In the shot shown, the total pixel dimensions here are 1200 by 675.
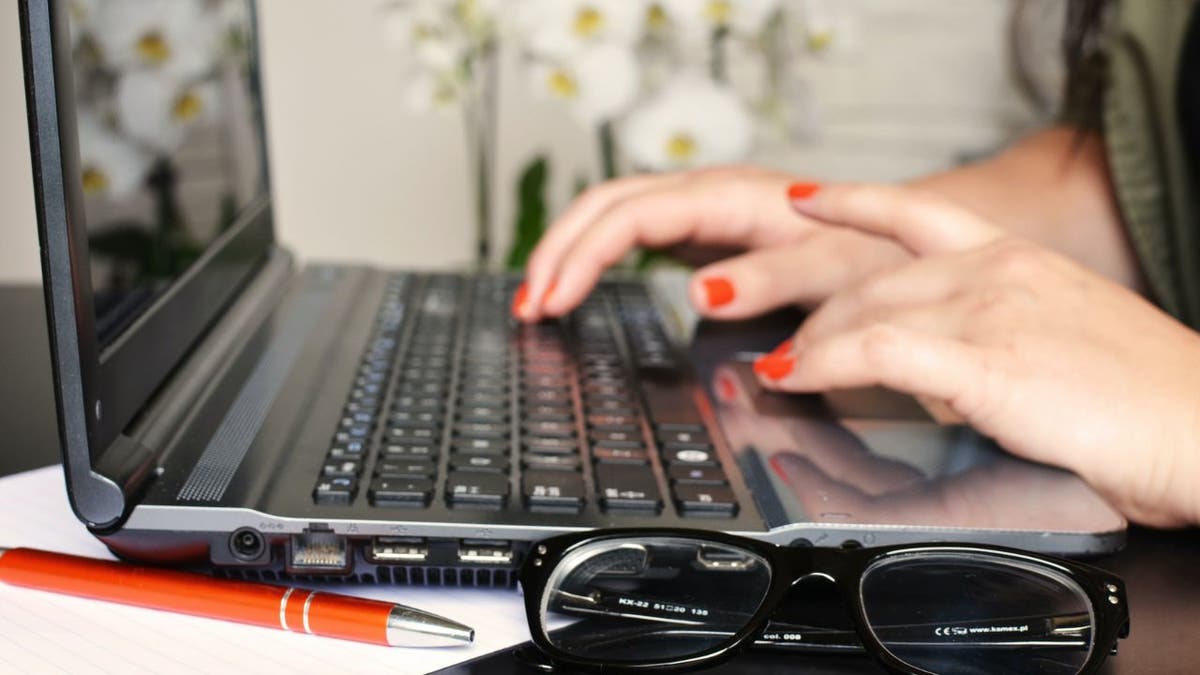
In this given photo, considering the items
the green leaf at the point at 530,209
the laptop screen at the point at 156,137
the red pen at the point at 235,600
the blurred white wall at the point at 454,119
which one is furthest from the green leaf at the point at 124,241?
the blurred white wall at the point at 454,119

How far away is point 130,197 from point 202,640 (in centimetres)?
20

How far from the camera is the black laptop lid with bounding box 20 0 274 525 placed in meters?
0.33

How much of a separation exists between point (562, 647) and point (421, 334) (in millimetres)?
306

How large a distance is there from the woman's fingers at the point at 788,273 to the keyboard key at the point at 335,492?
309 millimetres

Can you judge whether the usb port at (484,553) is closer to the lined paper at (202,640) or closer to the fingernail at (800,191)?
the lined paper at (202,640)

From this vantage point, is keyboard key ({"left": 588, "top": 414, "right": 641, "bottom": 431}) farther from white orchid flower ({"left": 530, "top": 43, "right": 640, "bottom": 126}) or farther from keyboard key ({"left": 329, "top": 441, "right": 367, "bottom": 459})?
white orchid flower ({"left": 530, "top": 43, "right": 640, "bottom": 126})

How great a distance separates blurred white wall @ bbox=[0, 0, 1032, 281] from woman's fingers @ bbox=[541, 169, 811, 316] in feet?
2.32

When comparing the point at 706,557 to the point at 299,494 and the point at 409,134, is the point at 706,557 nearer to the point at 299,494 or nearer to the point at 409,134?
the point at 299,494

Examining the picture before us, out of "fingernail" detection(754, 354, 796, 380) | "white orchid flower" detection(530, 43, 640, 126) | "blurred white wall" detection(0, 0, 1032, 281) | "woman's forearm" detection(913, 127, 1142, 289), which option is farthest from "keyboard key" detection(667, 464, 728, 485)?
"blurred white wall" detection(0, 0, 1032, 281)

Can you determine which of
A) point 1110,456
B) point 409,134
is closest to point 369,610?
point 1110,456

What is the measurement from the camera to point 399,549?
36 centimetres

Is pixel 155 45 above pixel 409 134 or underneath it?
above

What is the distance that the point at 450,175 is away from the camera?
4.87 feet

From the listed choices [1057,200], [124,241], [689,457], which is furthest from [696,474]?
[1057,200]
